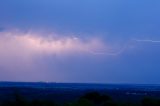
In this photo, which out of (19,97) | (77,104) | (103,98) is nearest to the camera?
(77,104)

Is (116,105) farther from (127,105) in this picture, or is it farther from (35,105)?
(35,105)

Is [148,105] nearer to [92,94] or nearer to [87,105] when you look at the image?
[87,105]

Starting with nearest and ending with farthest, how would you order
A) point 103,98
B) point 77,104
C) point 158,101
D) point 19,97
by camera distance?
1. point 77,104
2. point 19,97
3. point 158,101
4. point 103,98

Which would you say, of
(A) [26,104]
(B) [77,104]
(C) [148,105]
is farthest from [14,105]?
(C) [148,105]

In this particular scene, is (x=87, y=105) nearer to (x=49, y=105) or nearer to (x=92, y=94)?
(x=49, y=105)

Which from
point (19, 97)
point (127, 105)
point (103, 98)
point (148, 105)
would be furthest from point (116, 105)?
point (103, 98)

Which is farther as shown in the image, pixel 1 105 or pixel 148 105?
pixel 148 105

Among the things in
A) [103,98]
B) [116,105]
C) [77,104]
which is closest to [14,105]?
[77,104]
